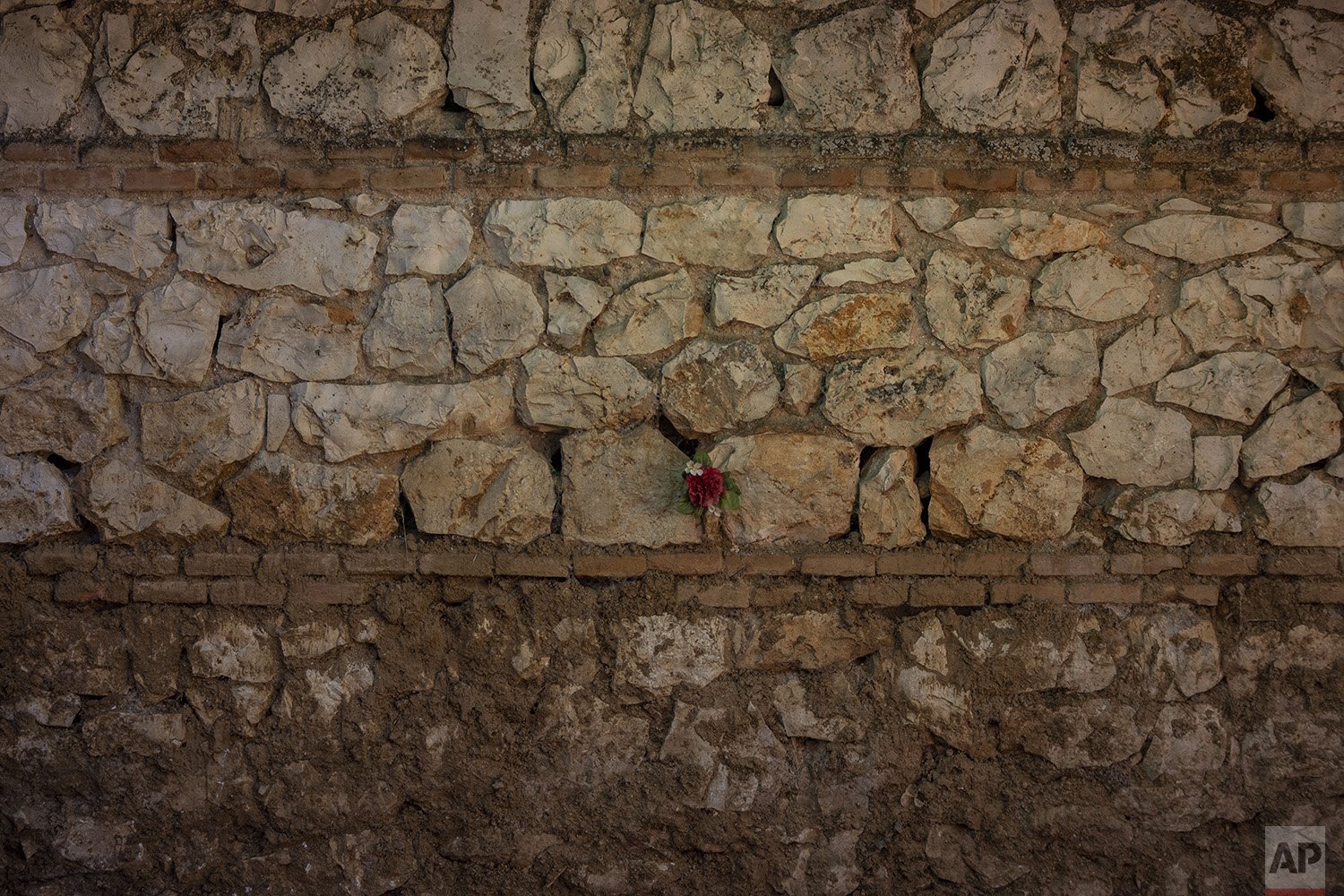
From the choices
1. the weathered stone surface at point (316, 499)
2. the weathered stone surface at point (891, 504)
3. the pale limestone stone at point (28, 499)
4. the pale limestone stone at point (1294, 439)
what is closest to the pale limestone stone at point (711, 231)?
the weathered stone surface at point (891, 504)

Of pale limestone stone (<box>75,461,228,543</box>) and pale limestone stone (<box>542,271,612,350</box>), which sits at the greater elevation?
pale limestone stone (<box>542,271,612,350</box>)

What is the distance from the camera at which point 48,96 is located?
320cm

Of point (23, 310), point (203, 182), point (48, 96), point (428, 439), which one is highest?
point (48, 96)

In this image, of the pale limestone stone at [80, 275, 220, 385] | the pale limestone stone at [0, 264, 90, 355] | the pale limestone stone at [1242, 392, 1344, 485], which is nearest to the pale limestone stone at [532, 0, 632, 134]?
the pale limestone stone at [80, 275, 220, 385]

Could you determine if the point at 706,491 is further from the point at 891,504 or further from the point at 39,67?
the point at 39,67

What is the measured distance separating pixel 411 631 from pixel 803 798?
120 centimetres

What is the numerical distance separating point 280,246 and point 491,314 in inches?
24.3

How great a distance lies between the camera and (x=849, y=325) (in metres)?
3.21

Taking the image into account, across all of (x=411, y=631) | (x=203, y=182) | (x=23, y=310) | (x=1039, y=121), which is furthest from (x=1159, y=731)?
(x=23, y=310)

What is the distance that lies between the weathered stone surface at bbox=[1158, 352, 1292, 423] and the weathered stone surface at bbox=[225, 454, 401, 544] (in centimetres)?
223

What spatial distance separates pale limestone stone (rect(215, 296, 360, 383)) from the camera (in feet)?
10.6

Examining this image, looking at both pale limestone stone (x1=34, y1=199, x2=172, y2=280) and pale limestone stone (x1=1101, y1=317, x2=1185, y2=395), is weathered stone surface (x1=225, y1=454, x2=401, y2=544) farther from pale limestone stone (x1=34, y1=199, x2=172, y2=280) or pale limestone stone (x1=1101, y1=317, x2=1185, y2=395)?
pale limestone stone (x1=1101, y1=317, x2=1185, y2=395)

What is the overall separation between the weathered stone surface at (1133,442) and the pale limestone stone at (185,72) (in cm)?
254

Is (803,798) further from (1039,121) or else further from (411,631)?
(1039,121)
